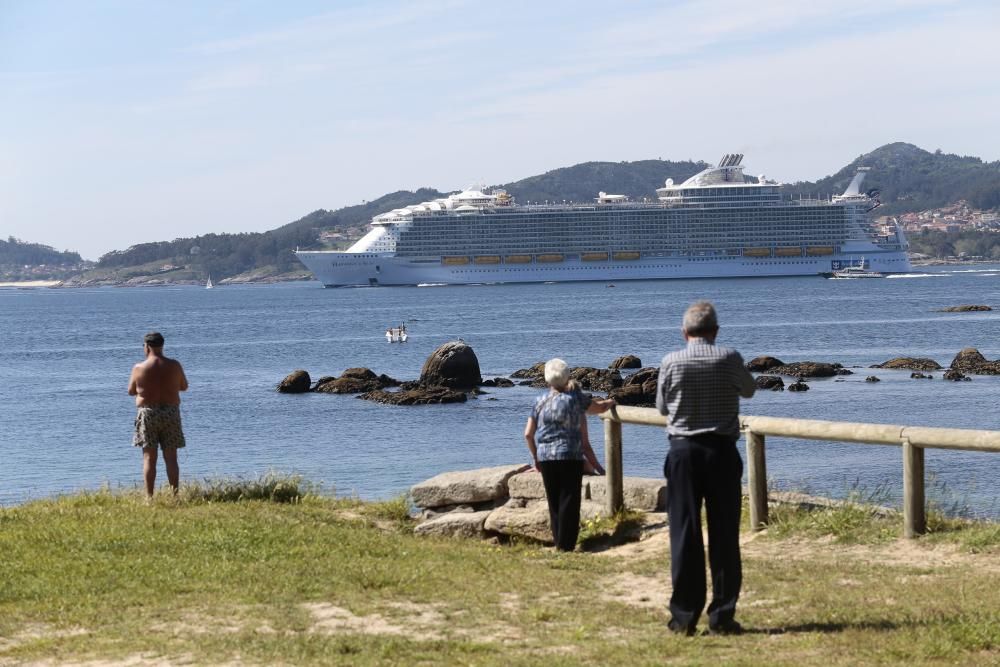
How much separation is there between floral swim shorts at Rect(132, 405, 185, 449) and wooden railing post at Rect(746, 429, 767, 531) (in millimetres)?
4196

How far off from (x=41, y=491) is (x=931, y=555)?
50.8 ft

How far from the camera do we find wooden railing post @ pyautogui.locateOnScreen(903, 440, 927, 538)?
341 inches

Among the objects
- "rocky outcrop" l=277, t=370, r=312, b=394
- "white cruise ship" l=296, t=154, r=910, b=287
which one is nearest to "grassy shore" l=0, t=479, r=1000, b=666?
"rocky outcrop" l=277, t=370, r=312, b=394

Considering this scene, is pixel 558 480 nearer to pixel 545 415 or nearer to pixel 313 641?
pixel 545 415

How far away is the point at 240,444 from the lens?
91.7ft

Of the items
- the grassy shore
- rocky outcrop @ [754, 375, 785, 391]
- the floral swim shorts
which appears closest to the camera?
the grassy shore

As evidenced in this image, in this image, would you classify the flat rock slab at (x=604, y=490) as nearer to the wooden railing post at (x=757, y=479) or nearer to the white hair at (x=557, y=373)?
the wooden railing post at (x=757, y=479)

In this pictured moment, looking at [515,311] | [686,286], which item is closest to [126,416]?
[515,311]

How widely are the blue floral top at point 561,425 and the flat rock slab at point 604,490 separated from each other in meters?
1.10

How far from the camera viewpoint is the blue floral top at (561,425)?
29.4 ft

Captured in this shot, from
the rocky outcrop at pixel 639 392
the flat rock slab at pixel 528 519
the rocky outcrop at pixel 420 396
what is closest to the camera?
the flat rock slab at pixel 528 519

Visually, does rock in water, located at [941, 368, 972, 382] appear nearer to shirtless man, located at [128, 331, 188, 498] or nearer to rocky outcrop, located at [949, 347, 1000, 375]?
rocky outcrop, located at [949, 347, 1000, 375]

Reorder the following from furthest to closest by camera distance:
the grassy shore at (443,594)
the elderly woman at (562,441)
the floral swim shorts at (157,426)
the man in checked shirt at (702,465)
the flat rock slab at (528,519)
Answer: the floral swim shorts at (157,426), the flat rock slab at (528,519), the elderly woman at (562,441), the man in checked shirt at (702,465), the grassy shore at (443,594)

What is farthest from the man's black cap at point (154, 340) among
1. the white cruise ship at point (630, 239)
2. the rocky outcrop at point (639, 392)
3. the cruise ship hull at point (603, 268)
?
the cruise ship hull at point (603, 268)
